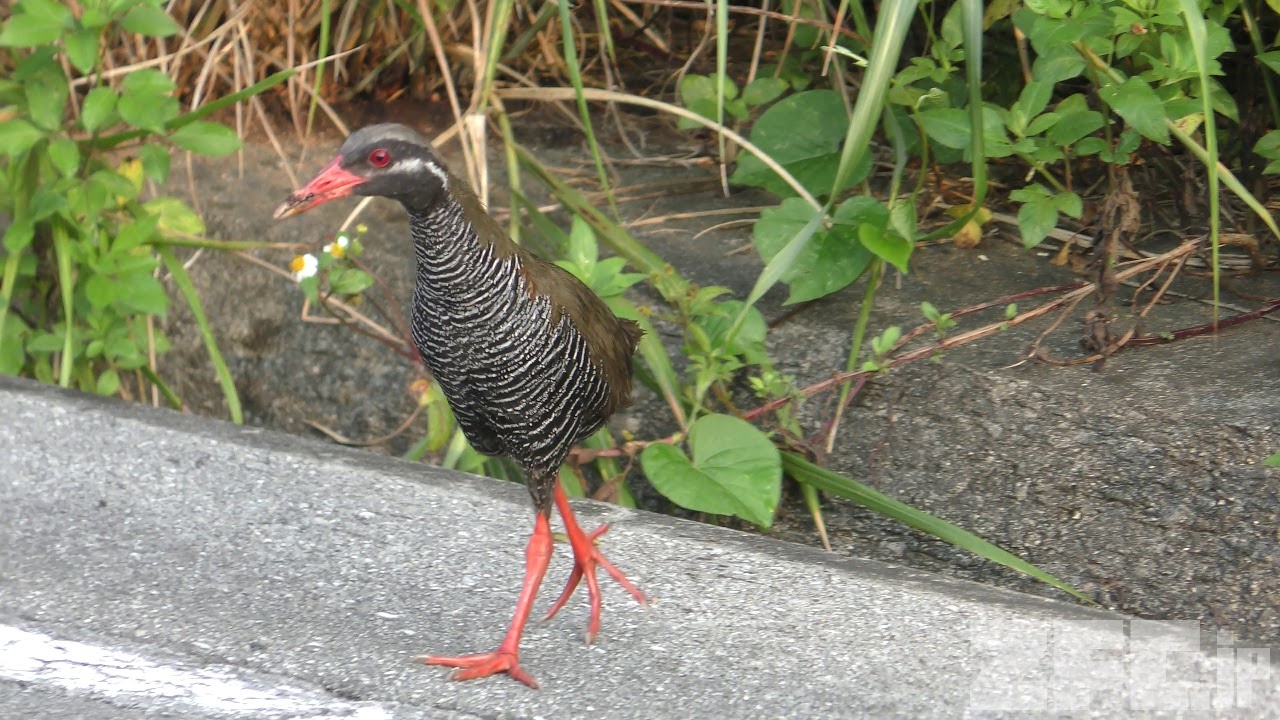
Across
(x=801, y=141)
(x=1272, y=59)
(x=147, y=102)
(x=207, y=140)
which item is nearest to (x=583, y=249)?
(x=801, y=141)

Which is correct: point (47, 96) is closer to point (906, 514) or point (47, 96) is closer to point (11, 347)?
point (11, 347)

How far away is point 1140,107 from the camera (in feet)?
10.1

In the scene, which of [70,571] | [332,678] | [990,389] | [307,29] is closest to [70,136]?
[307,29]

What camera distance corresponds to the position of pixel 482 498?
329 centimetres

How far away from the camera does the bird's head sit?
2.44m

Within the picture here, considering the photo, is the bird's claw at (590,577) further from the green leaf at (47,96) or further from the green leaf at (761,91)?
the green leaf at (47,96)

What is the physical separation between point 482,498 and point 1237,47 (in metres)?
2.43

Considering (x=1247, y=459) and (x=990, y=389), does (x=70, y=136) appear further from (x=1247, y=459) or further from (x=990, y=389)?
(x=1247, y=459)

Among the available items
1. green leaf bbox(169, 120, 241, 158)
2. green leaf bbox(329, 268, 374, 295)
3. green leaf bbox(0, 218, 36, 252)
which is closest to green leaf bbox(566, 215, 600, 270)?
green leaf bbox(329, 268, 374, 295)

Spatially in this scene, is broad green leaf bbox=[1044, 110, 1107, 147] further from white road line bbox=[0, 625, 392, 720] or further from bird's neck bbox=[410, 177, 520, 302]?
white road line bbox=[0, 625, 392, 720]

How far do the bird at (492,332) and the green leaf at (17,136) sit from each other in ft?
5.20

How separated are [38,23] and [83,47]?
141 millimetres

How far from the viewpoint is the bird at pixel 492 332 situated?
2.46m

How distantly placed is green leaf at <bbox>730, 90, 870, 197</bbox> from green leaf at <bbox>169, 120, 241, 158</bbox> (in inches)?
57.3
